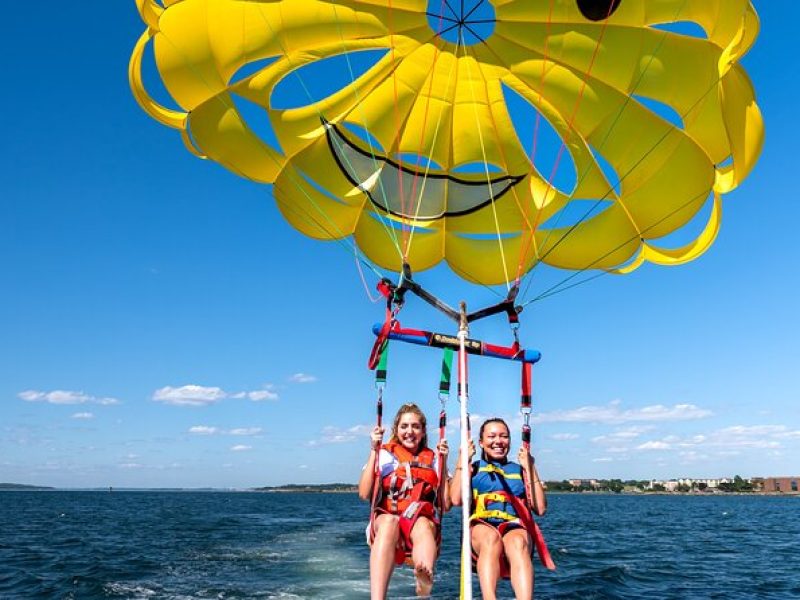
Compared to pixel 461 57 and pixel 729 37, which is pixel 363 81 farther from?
pixel 729 37

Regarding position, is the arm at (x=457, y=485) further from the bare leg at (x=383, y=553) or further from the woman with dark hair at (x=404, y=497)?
the bare leg at (x=383, y=553)

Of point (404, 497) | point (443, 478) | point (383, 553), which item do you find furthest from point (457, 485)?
point (383, 553)

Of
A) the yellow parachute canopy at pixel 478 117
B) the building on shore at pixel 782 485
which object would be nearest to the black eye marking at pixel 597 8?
the yellow parachute canopy at pixel 478 117

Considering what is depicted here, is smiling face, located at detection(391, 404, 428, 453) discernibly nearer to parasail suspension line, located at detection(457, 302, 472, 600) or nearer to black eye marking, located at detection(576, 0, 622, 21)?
parasail suspension line, located at detection(457, 302, 472, 600)

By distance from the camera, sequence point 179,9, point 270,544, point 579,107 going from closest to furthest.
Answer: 1. point 179,9
2. point 579,107
3. point 270,544

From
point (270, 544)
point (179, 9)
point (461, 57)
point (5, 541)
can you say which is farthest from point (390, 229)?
point (5, 541)

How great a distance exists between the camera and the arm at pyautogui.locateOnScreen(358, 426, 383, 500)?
18.4ft

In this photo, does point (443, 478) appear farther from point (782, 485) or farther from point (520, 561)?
point (782, 485)

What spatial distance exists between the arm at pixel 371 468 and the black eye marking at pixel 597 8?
4.93m

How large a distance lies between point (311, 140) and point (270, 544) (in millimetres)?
15056

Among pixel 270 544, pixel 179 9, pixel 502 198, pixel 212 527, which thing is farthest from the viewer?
pixel 212 527

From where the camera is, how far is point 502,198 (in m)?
9.54

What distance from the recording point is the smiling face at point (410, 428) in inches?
236

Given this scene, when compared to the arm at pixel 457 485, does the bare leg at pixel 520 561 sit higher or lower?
lower
